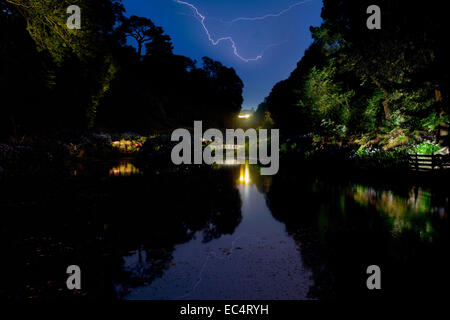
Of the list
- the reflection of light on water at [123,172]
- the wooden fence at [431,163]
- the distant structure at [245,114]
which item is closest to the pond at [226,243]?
the wooden fence at [431,163]

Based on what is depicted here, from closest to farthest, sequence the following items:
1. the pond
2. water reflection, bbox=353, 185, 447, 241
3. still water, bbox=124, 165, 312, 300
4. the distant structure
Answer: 1. still water, bbox=124, 165, 312, 300
2. the pond
3. water reflection, bbox=353, 185, 447, 241
4. the distant structure

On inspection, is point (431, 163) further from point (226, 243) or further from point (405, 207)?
Result: point (226, 243)

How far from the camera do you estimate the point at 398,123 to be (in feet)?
66.3

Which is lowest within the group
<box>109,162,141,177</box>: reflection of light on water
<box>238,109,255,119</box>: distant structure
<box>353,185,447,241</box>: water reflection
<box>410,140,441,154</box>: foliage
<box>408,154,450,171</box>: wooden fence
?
<box>353,185,447,241</box>: water reflection

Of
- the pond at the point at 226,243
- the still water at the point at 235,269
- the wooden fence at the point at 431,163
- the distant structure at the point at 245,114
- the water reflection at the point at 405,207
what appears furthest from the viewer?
the distant structure at the point at 245,114

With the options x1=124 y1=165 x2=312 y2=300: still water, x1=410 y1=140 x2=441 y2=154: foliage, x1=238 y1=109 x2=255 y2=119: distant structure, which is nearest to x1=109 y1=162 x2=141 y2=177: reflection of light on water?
x1=124 y1=165 x2=312 y2=300: still water

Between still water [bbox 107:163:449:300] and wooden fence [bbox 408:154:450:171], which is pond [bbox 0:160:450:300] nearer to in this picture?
still water [bbox 107:163:449:300]

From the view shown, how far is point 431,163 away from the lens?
39.6ft

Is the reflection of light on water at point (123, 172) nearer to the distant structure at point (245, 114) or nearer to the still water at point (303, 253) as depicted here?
the still water at point (303, 253)

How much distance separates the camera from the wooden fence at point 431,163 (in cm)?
1165

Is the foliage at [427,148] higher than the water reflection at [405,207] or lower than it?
higher

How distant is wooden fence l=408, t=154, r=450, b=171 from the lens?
1165 centimetres
